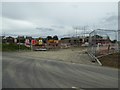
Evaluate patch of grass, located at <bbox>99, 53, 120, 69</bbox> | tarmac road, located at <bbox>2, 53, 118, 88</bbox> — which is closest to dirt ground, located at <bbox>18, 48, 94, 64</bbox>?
patch of grass, located at <bbox>99, 53, 120, 69</bbox>

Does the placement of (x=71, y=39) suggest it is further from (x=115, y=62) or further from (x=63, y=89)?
(x=63, y=89)

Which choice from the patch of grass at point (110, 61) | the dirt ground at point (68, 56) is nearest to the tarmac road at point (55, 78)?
the patch of grass at point (110, 61)

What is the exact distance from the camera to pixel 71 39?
271 ft

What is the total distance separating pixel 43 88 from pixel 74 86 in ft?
4.69

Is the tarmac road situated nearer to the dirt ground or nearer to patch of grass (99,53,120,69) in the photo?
patch of grass (99,53,120,69)

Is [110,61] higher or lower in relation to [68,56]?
higher

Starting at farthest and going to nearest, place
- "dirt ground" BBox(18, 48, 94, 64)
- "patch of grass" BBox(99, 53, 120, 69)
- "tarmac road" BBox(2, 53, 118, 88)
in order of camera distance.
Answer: "dirt ground" BBox(18, 48, 94, 64) → "patch of grass" BBox(99, 53, 120, 69) → "tarmac road" BBox(2, 53, 118, 88)

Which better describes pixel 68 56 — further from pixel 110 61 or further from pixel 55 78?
pixel 55 78

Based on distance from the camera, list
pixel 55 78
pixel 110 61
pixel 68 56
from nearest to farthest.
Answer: pixel 55 78
pixel 110 61
pixel 68 56

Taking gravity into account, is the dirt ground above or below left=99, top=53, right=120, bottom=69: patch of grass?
below

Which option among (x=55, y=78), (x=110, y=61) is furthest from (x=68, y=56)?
(x=55, y=78)

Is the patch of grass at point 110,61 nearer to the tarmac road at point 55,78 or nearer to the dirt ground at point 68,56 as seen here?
the dirt ground at point 68,56

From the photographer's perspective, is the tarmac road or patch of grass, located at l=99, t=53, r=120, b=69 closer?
the tarmac road

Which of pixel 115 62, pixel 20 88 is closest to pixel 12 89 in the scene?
pixel 20 88
